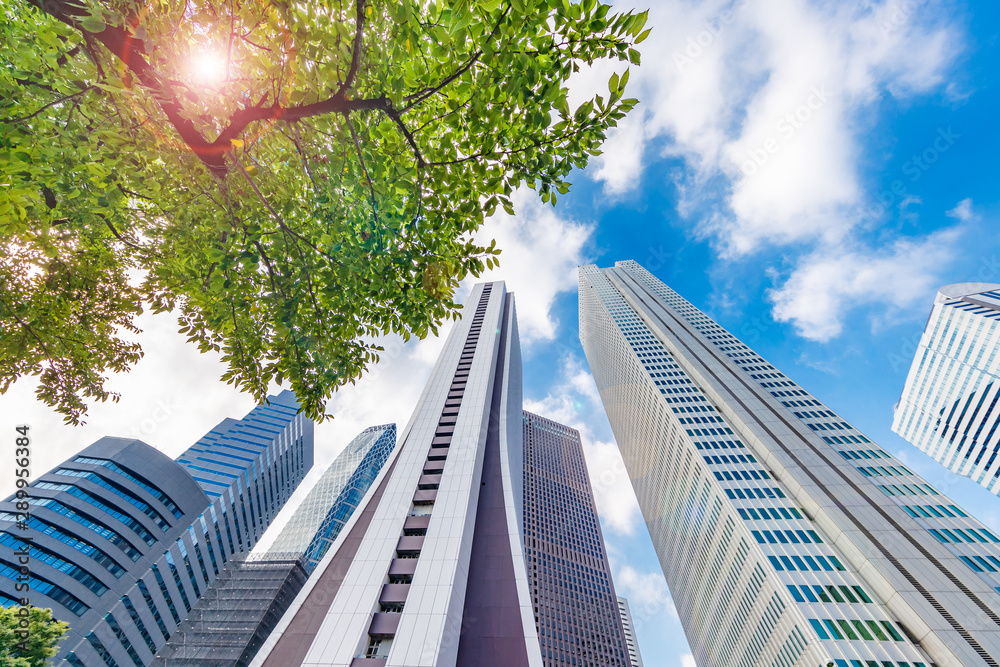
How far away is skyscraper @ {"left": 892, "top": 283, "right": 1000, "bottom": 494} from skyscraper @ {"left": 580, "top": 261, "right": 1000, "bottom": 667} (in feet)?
140

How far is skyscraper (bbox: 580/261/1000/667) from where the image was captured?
2898 cm

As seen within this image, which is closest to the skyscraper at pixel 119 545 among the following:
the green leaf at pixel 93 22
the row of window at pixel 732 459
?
the green leaf at pixel 93 22

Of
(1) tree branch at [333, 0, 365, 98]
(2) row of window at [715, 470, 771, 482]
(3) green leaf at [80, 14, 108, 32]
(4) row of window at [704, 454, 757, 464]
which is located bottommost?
(3) green leaf at [80, 14, 108, 32]

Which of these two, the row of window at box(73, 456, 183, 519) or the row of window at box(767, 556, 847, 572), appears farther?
the row of window at box(73, 456, 183, 519)


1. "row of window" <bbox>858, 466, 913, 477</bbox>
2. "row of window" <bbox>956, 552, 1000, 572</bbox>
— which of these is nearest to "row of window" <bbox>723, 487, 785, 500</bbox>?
"row of window" <bbox>858, 466, 913, 477</bbox>

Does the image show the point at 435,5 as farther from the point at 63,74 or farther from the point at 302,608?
the point at 302,608

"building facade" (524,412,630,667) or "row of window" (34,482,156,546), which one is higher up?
"building facade" (524,412,630,667)

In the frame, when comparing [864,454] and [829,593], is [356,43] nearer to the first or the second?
[829,593]

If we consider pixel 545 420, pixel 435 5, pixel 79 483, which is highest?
pixel 545 420

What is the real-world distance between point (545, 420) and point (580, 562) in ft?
165

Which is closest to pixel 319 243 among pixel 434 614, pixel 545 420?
pixel 434 614

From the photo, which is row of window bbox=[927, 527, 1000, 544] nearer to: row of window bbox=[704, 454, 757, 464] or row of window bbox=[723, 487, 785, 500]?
row of window bbox=[723, 487, 785, 500]

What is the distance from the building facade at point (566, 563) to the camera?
67125 millimetres

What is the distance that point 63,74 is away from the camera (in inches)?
130
